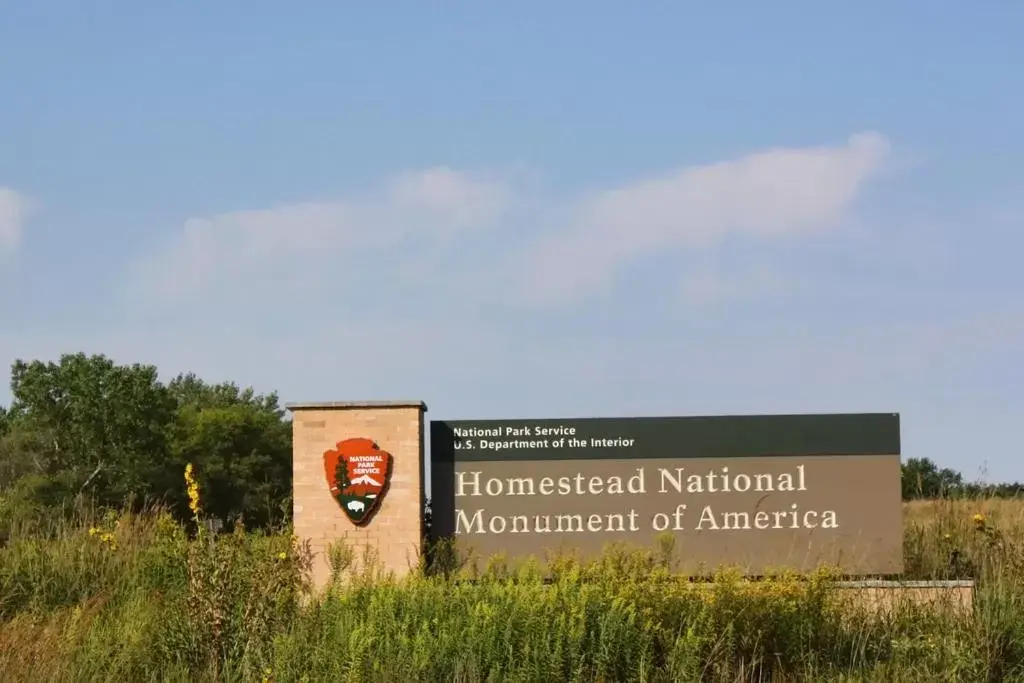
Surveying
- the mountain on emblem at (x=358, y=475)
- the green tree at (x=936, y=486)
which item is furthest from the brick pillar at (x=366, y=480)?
the green tree at (x=936, y=486)

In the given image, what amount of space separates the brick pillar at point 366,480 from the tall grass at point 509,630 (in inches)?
81.3

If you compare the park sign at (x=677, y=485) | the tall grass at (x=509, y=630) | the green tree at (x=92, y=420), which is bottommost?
the tall grass at (x=509, y=630)

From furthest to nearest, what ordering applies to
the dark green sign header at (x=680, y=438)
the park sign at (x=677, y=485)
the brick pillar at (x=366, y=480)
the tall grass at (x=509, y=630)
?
the dark green sign header at (x=680, y=438), the park sign at (x=677, y=485), the brick pillar at (x=366, y=480), the tall grass at (x=509, y=630)

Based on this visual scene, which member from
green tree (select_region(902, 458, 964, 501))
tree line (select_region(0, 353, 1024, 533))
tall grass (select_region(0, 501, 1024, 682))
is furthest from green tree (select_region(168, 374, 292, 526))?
tall grass (select_region(0, 501, 1024, 682))

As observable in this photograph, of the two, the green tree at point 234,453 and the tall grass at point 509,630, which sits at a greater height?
the green tree at point 234,453

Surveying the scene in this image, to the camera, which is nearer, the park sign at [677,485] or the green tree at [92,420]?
the park sign at [677,485]

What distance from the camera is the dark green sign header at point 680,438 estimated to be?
1683cm

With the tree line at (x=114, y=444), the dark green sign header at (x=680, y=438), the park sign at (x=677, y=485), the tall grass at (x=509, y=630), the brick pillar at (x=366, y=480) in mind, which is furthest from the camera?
the tree line at (x=114, y=444)

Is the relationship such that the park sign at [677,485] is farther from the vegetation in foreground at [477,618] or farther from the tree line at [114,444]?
the tree line at [114,444]

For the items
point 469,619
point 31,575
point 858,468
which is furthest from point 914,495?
point 31,575

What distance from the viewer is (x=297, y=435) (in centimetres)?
1684

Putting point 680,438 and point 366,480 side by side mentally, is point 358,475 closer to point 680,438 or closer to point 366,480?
point 366,480

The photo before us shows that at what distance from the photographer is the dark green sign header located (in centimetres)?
1683

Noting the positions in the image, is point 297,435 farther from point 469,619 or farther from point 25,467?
point 25,467
